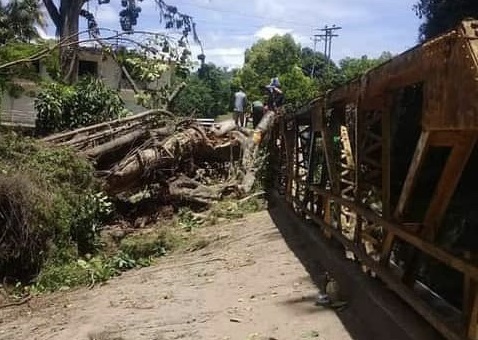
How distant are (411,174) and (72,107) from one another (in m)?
16.4

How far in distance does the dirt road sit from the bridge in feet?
2.28

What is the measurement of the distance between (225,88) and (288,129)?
51.2m

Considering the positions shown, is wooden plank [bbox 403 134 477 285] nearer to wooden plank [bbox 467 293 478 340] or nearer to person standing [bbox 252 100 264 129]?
wooden plank [bbox 467 293 478 340]

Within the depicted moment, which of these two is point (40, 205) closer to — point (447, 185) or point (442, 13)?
point (442, 13)

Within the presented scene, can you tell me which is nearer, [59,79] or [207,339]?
[207,339]

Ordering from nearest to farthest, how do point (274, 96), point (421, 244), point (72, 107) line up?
point (421, 244)
point (274, 96)
point (72, 107)

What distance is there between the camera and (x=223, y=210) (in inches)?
543

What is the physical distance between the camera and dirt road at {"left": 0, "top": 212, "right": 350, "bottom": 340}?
18.3 ft

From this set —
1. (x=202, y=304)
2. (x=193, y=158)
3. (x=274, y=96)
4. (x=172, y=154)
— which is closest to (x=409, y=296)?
(x=202, y=304)

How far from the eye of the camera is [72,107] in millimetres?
19266

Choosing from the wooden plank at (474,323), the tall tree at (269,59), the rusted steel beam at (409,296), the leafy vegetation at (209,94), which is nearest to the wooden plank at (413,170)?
the rusted steel beam at (409,296)

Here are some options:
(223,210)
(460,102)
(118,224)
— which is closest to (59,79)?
(118,224)

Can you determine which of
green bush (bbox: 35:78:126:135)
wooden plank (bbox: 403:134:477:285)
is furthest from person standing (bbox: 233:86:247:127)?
wooden plank (bbox: 403:134:477:285)

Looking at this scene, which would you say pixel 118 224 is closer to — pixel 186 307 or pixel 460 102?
pixel 186 307
